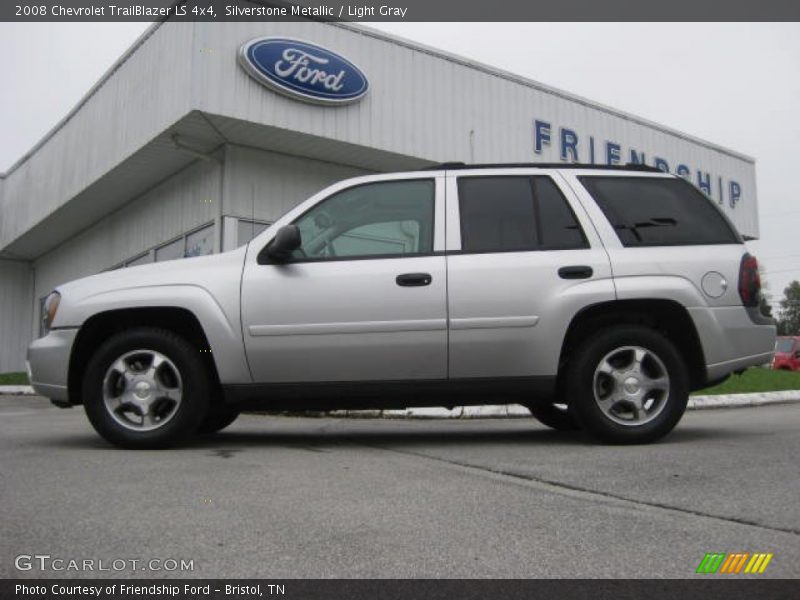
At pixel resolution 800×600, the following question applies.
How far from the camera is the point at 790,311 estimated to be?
323 feet

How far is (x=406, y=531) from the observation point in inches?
106

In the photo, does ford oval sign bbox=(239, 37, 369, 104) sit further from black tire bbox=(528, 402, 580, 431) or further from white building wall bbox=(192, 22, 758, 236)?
black tire bbox=(528, 402, 580, 431)

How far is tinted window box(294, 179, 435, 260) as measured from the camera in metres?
4.94

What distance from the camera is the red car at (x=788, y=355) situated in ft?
84.0

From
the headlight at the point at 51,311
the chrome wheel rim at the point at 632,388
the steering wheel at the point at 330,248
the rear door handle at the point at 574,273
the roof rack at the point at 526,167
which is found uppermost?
Result: the roof rack at the point at 526,167

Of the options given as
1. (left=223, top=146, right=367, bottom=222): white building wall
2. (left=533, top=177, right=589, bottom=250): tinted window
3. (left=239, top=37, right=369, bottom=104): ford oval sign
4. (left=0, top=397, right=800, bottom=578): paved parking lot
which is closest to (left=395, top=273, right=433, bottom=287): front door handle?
(left=533, top=177, right=589, bottom=250): tinted window

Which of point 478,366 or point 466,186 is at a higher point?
point 466,186

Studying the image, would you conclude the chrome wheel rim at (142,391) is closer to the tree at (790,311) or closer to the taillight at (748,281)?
the taillight at (748,281)

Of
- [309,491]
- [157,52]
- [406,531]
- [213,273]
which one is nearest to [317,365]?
[213,273]

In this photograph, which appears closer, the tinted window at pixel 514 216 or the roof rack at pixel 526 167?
the tinted window at pixel 514 216

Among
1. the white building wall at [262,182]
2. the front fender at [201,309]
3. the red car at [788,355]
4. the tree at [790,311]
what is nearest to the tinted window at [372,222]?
the front fender at [201,309]

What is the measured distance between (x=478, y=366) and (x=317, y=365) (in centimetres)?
101

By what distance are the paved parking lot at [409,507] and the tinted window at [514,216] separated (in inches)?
51.7

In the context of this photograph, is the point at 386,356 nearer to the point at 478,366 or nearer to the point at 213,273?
the point at 478,366
